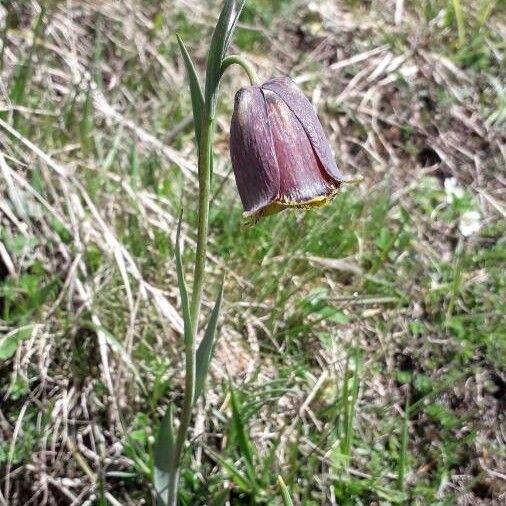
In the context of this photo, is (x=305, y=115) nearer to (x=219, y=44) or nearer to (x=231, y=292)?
(x=219, y=44)

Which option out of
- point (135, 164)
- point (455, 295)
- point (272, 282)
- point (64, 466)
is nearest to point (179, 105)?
point (135, 164)

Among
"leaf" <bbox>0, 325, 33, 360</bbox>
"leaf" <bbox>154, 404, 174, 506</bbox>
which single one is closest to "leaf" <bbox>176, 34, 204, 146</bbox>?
"leaf" <bbox>154, 404, 174, 506</bbox>

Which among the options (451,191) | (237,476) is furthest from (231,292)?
(451,191)

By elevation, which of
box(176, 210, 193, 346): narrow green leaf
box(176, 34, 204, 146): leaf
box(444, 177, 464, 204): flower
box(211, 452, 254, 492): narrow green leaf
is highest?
box(444, 177, 464, 204): flower

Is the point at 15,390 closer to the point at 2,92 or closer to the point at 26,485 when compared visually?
the point at 26,485

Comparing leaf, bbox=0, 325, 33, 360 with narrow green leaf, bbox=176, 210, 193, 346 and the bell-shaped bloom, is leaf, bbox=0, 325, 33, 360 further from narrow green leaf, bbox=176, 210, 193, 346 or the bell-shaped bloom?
the bell-shaped bloom

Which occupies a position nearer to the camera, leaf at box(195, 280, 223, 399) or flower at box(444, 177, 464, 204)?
leaf at box(195, 280, 223, 399)
